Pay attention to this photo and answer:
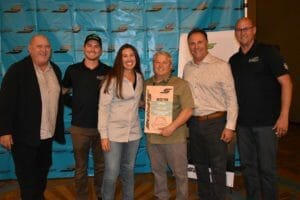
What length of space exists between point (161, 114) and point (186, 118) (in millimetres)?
216

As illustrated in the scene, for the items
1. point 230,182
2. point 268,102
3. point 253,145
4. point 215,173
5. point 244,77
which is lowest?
point 230,182

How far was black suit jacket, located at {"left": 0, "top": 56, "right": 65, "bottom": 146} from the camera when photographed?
2.48 m

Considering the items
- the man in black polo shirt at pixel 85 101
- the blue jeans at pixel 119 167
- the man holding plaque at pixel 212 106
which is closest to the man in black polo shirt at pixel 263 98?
the man holding plaque at pixel 212 106

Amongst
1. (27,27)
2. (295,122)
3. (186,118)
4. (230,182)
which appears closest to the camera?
(186,118)

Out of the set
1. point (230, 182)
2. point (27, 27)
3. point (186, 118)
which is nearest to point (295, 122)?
point (230, 182)

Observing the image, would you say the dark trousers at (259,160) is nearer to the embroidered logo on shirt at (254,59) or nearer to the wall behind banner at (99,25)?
the embroidered logo on shirt at (254,59)

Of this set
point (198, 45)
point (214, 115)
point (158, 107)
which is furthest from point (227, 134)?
point (198, 45)

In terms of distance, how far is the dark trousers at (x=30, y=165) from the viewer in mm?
2555

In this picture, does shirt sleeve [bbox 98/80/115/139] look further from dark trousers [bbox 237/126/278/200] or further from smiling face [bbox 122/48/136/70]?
dark trousers [bbox 237/126/278/200]

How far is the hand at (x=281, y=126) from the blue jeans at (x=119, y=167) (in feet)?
3.89

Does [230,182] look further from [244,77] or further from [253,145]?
[244,77]

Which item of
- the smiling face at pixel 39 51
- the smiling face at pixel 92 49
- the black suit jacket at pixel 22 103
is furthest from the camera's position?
the smiling face at pixel 92 49

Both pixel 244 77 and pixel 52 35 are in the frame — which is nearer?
pixel 244 77

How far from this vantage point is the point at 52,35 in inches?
155
